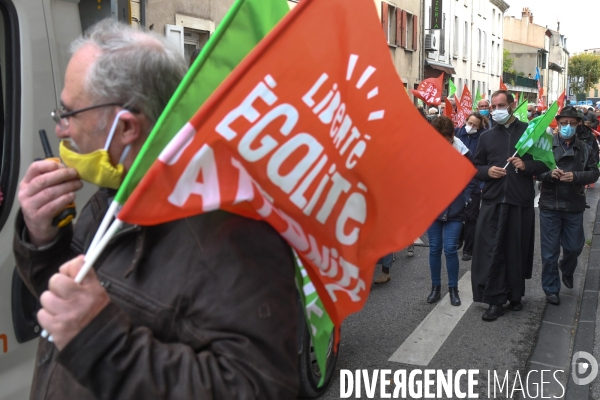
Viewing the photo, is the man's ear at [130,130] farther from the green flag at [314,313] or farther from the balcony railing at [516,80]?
the balcony railing at [516,80]

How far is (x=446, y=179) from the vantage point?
1652 mm

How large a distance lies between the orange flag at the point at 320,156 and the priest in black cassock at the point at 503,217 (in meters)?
4.55

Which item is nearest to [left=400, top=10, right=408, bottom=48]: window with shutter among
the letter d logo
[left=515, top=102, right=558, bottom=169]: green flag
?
[left=515, top=102, right=558, bottom=169]: green flag

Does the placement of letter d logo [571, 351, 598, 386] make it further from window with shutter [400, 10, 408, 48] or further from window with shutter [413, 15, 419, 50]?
window with shutter [413, 15, 419, 50]

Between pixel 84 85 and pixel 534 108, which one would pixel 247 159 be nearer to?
pixel 84 85

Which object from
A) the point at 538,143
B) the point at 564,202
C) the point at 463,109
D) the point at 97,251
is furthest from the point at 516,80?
the point at 97,251

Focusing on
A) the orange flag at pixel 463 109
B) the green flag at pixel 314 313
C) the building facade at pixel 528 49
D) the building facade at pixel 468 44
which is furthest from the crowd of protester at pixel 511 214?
the building facade at pixel 528 49

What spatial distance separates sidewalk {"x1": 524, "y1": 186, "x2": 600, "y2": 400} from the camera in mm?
4547

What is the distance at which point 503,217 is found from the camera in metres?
6.00

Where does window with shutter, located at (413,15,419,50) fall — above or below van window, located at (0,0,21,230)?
above

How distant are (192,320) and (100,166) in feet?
1.37

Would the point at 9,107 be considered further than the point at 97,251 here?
Yes

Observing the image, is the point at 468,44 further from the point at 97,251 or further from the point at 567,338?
the point at 97,251

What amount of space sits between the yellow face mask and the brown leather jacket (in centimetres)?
13
